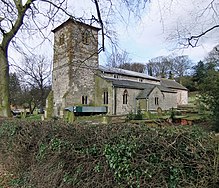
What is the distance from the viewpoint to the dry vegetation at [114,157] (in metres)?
3.00

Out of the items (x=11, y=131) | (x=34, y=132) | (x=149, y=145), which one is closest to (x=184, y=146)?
(x=149, y=145)

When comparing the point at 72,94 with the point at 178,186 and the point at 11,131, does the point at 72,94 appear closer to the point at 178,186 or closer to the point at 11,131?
the point at 11,131

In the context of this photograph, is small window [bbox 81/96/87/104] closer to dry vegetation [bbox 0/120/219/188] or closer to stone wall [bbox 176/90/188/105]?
dry vegetation [bbox 0/120/219/188]

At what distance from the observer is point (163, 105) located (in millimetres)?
41469

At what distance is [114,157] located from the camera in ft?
11.6

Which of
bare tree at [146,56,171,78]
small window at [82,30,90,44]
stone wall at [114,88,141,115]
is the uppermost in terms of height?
bare tree at [146,56,171,78]

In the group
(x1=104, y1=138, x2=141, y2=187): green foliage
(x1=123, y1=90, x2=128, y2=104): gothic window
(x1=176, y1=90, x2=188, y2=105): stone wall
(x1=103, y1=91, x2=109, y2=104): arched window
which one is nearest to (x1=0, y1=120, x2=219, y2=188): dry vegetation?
(x1=104, y1=138, x2=141, y2=187): green foliage

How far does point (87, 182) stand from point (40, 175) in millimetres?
1503

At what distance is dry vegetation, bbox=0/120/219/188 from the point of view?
3002 mm

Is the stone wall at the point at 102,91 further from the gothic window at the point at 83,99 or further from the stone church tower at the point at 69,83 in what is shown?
the gothic window at the point at 83,99

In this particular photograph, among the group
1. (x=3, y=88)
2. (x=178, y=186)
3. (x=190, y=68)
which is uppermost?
(x=190, y=68)

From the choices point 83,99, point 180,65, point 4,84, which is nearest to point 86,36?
point 4,84

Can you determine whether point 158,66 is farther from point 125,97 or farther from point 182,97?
point 125,97

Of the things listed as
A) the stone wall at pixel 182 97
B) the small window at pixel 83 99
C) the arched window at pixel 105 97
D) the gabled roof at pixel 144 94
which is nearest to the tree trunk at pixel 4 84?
the small window at pixel 83 99
